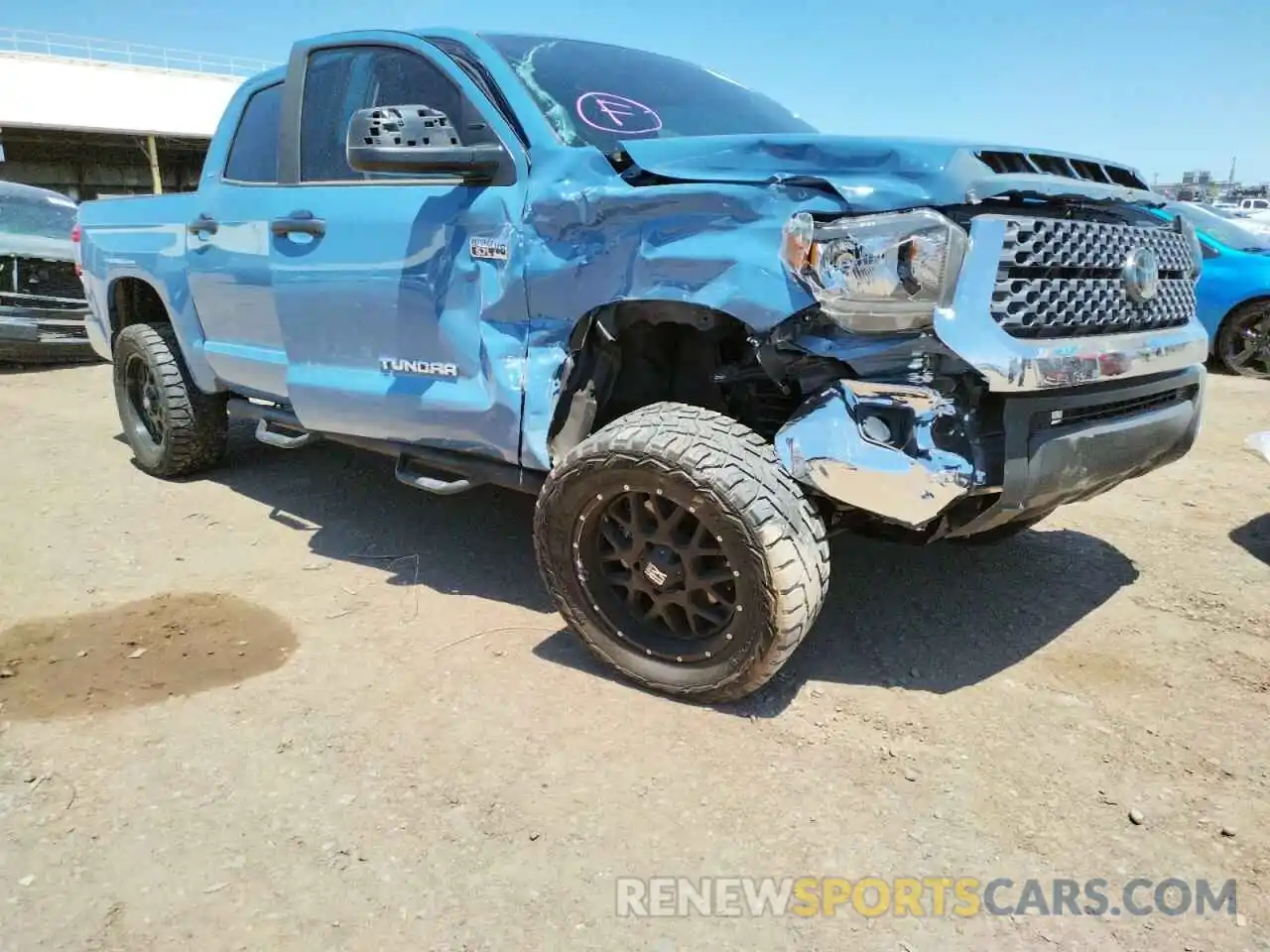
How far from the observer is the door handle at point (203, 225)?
4137 mm

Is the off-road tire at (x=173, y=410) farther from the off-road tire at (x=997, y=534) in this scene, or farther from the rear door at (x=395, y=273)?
the off-road tire at (x=997, y=534)

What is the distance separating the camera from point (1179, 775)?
2404mm

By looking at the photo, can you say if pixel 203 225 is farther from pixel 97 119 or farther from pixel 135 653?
pixel 97 119

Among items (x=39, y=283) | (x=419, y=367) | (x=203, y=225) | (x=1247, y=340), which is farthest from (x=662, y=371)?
(x=39, y=283)

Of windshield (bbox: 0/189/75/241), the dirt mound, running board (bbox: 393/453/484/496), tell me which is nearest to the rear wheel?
running board (bbox: 393/453/484/496)

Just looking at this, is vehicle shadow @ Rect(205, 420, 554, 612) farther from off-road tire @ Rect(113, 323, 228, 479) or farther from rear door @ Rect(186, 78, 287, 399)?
rear door @ Rect(186, 78, 287, 399)

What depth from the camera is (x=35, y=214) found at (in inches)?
360

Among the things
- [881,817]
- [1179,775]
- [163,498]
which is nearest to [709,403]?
[881,817]

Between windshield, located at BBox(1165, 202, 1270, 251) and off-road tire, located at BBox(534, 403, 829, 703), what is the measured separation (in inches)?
307

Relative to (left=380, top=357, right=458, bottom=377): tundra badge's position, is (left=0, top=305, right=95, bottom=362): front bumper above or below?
below

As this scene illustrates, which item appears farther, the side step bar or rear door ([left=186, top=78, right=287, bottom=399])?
Answer: rear door ([left=186, top=78, right=287, bottom=399])

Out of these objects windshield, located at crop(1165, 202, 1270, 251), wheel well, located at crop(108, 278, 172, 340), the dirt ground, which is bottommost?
the dirt ground

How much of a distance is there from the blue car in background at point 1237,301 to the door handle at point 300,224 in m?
7.44

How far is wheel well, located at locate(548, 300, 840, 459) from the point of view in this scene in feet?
8.95
